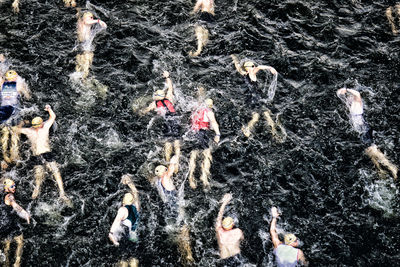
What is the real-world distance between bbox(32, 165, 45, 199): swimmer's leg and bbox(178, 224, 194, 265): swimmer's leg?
158 inches

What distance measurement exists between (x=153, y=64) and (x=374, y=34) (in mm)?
7865

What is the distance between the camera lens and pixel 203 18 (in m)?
14.9

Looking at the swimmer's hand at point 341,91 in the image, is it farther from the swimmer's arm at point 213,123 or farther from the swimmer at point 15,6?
the swimmer at point 15,6

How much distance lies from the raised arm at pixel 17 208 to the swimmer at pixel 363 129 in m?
8.90

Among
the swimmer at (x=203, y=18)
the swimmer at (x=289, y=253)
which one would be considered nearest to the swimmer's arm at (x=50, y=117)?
the swimmer at (x=203, y=18)

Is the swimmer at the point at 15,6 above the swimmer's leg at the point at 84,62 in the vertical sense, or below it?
above

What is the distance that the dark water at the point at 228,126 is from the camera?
30.7 feet

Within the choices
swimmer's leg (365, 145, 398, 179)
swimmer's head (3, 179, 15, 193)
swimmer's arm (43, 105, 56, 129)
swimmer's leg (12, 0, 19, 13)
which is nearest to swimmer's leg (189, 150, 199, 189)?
swimmer's arm (43, 105, 56, 129)

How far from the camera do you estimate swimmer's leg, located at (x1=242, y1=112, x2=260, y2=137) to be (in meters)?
11.5

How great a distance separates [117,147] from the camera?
11.3 metres

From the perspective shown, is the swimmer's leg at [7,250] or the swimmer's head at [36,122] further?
the swimmer's head at [36,122]

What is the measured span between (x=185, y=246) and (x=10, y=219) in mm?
4269

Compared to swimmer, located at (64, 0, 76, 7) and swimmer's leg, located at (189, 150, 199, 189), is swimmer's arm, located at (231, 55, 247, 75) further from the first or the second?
swimmer, located at (64, 0, 76, 7)

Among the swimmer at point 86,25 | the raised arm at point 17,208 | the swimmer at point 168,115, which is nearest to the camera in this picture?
the raised arm at point 17,208
